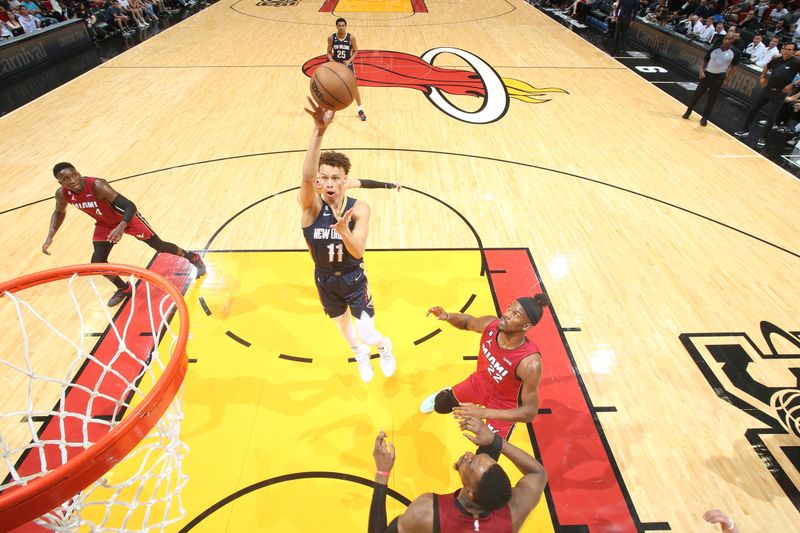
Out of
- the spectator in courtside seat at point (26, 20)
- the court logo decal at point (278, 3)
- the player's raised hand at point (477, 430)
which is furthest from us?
the court logo decal at point (278, 3)

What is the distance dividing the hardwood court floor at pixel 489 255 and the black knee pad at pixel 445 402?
362 millimetres

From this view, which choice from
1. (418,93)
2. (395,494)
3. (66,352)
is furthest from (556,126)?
(66,352)

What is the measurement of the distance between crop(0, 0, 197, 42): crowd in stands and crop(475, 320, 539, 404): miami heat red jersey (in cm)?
1420

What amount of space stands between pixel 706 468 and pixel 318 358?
3.42m

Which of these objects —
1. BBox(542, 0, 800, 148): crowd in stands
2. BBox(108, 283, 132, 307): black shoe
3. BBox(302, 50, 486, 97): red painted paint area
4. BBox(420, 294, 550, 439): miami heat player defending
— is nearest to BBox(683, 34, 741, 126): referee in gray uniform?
BBox(542, 0, 800, 148): crowd in stands

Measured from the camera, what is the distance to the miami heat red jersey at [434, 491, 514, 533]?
2.06 m

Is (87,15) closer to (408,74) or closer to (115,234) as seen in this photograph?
(408,74)

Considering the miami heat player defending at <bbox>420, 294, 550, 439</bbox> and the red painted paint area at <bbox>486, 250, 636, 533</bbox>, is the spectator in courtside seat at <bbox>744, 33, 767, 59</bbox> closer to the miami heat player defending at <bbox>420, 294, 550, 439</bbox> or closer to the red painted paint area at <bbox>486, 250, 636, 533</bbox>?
the red painted paint area at <bbox>486, 250, 636, 533</bbox>

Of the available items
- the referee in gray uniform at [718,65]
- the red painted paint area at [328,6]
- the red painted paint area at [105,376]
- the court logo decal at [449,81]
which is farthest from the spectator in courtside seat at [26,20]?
the referee in gray uniform at [718,65]

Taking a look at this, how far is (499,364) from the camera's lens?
2.84 metres

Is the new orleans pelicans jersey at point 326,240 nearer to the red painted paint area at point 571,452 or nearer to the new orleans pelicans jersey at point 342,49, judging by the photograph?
the red painted paint area at point 571,452

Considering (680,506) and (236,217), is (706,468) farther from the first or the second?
(236,217)

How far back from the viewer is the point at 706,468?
3.55 m

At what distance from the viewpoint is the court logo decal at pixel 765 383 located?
3629mm
